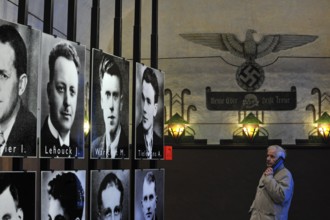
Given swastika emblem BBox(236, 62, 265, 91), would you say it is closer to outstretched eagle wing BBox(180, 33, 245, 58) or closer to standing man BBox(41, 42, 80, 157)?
outstretched eagle wing BBox(180, 33, 245, 58)

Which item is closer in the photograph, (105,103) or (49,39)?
(49,39)

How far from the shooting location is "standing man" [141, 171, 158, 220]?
6.62 m

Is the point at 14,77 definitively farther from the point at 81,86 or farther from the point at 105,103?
the point at 105,103

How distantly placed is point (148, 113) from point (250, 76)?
35.0 feet

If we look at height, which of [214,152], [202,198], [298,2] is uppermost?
[298,2]

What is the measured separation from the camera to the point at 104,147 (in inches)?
226

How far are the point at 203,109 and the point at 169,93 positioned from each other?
1.02 meters

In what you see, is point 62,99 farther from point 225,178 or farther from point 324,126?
point 324,126

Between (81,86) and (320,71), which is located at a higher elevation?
(320,71)

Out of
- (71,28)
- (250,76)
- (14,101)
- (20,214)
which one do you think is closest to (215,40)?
(250,76)

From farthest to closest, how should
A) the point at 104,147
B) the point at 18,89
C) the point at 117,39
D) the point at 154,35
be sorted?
the point at 154,35, the point at 117,39, the point at 104,147, the point at 18,89

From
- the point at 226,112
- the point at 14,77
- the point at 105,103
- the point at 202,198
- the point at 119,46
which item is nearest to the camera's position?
the point at 14,77

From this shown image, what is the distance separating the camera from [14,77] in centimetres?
468

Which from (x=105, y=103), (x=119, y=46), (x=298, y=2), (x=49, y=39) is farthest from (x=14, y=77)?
(x=298, y=2)
